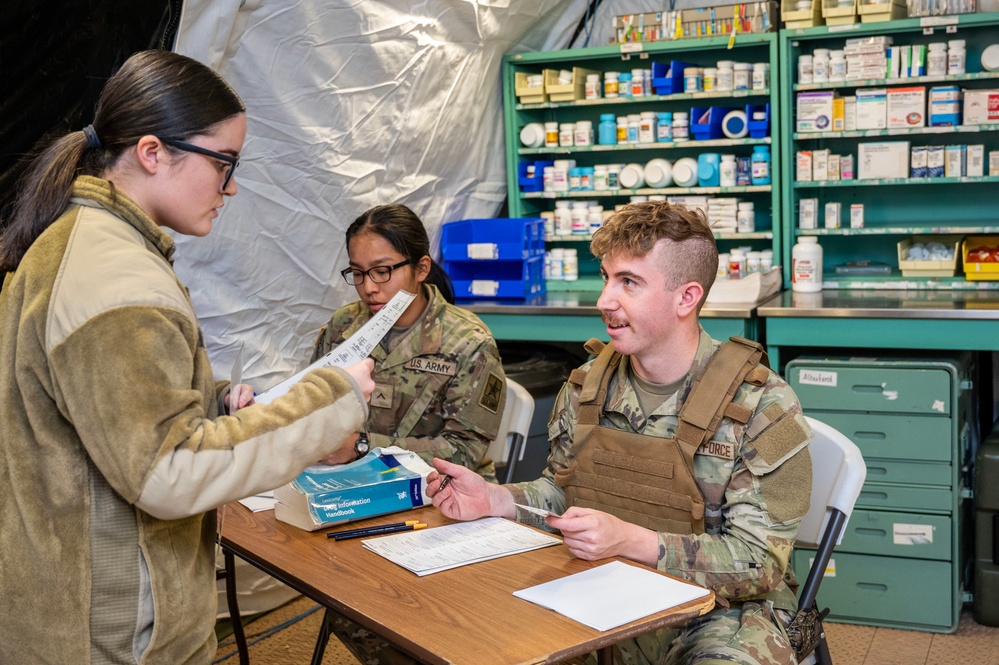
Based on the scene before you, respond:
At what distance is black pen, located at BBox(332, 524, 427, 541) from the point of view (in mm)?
1905

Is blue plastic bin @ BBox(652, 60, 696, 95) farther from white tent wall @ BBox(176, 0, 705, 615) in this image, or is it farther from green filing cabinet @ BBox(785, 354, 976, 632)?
green filing cabinet @ BBox(785, 354, 976, 632)

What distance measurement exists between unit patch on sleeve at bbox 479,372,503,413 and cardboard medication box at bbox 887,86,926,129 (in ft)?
6.97

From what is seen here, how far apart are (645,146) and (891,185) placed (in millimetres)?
1066

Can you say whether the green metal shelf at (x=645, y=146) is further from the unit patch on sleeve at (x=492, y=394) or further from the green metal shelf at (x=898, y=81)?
the unit patch on sleeve at (x=492, y=394)

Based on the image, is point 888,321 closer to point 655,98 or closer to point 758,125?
point 758,125

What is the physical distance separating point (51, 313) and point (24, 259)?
0.47 ft

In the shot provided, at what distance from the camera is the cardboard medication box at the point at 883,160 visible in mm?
3963

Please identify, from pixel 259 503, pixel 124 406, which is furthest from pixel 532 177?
pixel 124 406

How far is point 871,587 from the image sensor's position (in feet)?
11.1

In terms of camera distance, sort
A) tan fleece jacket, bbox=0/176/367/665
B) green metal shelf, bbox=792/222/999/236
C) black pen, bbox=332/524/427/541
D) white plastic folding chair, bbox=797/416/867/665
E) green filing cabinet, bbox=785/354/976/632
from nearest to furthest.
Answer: tan fleece jacket, bbox=0/176/367/665 → black pen, bbox=332/524/427/541 → white plastic folding chair, bbox=797/416/867/665 → green filing cabinet, bbox=785/354/976/632 → green metal shelf, bbox=792/222/999/236

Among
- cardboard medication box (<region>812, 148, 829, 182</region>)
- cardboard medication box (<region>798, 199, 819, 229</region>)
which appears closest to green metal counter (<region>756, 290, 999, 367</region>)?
cardboard medication box (<region>798, 199, 819, 229</region>)

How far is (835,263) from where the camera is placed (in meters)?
4.42

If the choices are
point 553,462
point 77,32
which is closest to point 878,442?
point 553,462

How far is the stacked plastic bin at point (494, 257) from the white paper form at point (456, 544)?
235 centimetres
